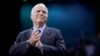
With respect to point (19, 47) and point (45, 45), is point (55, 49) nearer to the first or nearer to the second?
point (45, 45)

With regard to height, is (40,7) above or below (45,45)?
above

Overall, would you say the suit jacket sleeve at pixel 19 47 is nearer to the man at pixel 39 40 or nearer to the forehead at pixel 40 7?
the man at pixel 39 40

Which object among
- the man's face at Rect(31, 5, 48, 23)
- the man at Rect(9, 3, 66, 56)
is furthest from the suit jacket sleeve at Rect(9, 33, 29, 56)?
the man's face at Rect(31, 5, 48, 23)

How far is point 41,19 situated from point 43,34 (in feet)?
0.22

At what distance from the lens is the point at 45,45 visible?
4.03 feet

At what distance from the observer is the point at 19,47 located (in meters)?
1.23

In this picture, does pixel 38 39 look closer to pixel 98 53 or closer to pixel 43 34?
pixel 43 34

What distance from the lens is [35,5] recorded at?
50.9 inches

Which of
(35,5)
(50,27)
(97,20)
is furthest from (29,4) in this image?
(97,20)

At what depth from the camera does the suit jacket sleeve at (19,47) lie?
1.22 metres

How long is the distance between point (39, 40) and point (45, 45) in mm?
36

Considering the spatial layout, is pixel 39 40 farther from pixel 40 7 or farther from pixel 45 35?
pixel 40 7

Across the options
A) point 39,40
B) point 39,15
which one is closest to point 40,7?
point 39,15

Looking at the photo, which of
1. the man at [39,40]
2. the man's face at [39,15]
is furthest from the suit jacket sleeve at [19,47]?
the man's face at [39,15]
